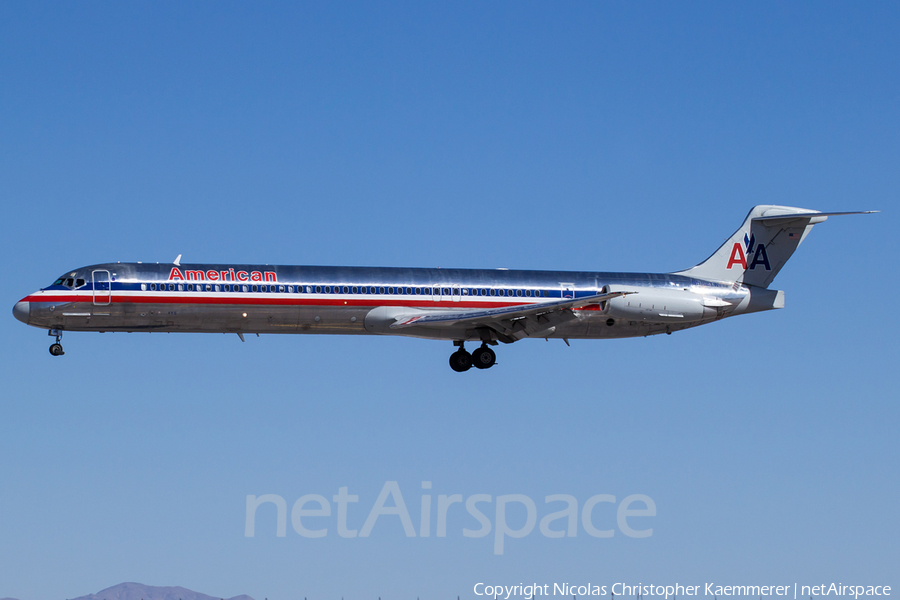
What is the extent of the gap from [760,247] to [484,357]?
544 inches

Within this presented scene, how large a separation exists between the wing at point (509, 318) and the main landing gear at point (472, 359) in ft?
3.54

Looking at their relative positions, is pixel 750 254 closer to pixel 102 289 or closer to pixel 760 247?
pixel 760 247

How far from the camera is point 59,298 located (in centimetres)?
4344

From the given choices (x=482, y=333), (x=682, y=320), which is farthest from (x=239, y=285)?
(x=682, y=320)

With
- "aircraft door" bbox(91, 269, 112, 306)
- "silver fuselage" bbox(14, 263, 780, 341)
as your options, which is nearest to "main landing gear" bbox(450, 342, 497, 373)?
"silver fuselage" bbox(14, 263, 780, 341)

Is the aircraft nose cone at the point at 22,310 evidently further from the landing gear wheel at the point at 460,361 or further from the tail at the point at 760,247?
the tail at the point at 760,247

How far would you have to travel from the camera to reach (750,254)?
5131 centimetres

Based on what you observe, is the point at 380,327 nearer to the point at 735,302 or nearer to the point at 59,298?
the point at 59,298

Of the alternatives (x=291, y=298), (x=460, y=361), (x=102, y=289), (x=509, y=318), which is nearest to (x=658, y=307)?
(x=509, y=318)

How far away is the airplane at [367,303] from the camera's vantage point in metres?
43.5

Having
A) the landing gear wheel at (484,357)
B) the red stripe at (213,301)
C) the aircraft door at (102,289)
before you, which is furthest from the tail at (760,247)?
the aircraft door at (102,289)

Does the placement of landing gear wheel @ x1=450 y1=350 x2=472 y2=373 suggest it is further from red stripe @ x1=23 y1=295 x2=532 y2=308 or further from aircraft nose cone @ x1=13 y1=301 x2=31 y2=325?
aircraft nose cone @ x1=13 y1=301 x2=31 y2=325

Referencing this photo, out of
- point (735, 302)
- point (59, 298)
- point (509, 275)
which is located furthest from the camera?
point (735, 302)

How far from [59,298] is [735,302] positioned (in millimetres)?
26690
